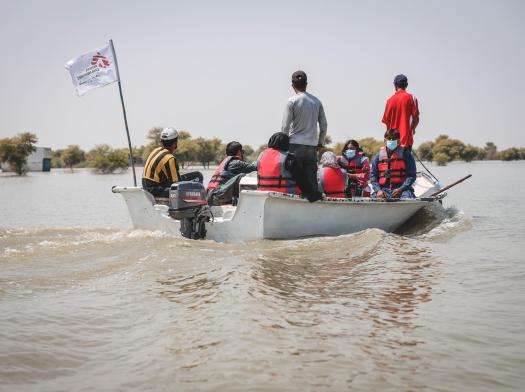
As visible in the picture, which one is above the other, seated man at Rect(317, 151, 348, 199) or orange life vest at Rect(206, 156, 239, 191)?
orange life vest at Rect(206, 156, 239, 191)

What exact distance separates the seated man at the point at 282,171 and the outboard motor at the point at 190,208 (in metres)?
0.91

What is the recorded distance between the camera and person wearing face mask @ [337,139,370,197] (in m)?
9.84

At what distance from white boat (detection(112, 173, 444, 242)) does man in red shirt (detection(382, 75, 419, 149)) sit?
1.42 m

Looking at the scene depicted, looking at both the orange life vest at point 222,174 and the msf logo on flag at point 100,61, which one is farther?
the msf logo on flag at point 100,61

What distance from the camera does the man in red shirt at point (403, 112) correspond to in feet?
30.8

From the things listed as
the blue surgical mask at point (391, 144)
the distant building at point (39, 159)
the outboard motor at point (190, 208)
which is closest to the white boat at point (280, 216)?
the outboard motor at point (190, 208)

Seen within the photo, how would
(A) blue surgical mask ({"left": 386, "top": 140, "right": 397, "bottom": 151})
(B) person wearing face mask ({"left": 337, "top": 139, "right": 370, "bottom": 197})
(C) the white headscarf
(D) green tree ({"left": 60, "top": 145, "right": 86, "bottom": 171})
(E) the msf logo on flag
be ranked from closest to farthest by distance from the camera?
(C) the white headscarf, (A) blue surgical mask ({"left": 386, "top": 140, "right": 397, "bottom": 151}), (B) person wearing face mask ({"left": 337, "top": 139, "right": 370, "bottom": 197}), (E) the msf logo on flag, (D) green tree ({"left": 60, "top": 145, "right": 86, "bottom": 171})

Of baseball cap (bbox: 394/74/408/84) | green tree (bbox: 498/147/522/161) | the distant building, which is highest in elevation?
the distant building

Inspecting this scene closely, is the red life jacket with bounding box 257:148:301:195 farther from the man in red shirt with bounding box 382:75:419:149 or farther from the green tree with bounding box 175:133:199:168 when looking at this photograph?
the green tree with bounding box 175:133:199:168

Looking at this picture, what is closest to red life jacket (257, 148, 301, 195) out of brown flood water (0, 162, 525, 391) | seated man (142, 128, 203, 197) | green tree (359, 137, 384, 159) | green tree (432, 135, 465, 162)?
brown flood water (0, 162, 525, 391)

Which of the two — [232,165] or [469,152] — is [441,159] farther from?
[232,165]

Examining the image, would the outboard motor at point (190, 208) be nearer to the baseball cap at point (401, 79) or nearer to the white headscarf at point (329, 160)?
the white headscarf at point (329, 160)

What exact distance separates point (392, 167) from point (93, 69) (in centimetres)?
606

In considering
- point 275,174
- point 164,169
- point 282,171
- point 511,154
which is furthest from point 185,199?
point 511,154
